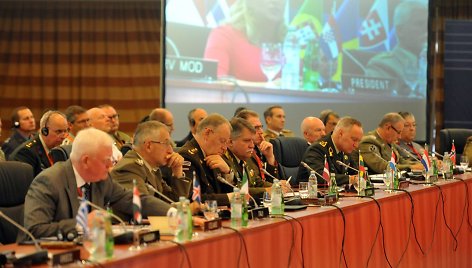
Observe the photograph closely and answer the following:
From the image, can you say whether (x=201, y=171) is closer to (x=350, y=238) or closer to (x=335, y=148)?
(x=350, y=238)

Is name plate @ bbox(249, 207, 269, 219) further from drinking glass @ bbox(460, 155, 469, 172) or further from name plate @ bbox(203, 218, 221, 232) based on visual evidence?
drinking glass @ bbox(460, 155, 469, 172)

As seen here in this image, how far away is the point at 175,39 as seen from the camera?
30.8ft

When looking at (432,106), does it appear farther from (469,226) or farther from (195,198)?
(195,198)

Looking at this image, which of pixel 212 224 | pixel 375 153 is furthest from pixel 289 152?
pixel 212 224

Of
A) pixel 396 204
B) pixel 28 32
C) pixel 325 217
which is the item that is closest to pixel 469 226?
pixel 396 204

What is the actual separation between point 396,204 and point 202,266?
2.08 meters

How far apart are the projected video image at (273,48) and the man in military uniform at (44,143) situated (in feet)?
11.4

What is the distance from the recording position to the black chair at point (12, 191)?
3873mm

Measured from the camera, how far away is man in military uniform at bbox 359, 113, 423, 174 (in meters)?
7.04

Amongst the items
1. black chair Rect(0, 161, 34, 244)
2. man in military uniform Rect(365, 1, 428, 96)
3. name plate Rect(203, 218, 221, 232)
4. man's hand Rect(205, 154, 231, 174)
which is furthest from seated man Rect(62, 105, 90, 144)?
man in military uniform Rect(365, 1, 428, 96)

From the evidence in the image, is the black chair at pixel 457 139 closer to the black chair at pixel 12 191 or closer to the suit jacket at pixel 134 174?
the suit jacket at pixel 134 174

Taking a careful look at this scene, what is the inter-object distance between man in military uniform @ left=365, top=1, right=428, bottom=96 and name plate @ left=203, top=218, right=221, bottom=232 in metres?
6.52

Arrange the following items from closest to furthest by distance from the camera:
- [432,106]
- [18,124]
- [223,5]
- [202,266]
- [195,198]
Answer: [202,266], [195,198], [18,124], [223,5], [432,106]

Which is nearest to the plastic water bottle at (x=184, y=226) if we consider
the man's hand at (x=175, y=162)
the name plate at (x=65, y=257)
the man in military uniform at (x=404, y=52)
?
the name plate at (x=65, y=257)
